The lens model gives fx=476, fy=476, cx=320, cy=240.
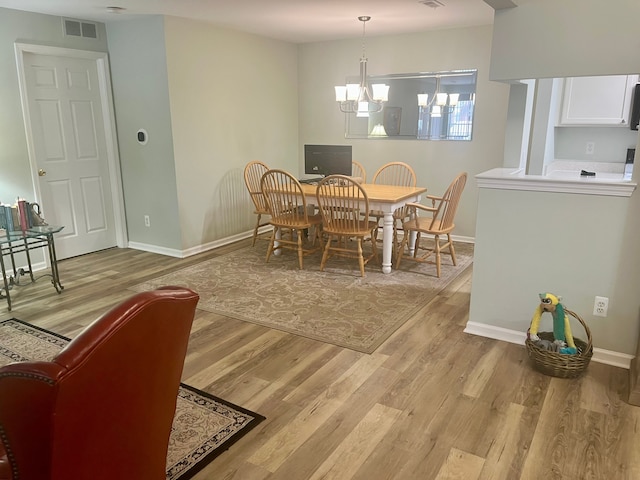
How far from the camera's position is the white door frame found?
14.3ft

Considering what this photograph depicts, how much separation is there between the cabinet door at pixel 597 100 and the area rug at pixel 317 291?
1.70 metres

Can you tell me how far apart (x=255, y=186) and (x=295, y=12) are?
1971 millimetres

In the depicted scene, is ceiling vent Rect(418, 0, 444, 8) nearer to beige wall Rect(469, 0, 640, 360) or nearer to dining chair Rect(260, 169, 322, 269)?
beige wall Rect(469, 0, 640, 360)

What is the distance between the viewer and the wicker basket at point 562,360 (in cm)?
260

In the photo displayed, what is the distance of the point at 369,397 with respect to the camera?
2479mm

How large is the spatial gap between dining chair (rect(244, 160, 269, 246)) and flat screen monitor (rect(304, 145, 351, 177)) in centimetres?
53

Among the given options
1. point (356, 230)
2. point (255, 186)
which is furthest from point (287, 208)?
point (255, 186)

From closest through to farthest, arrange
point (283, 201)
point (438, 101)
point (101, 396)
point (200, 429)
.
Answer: point (101, 396) < point (200, 429) < point (283, 201) < point (438, 101)

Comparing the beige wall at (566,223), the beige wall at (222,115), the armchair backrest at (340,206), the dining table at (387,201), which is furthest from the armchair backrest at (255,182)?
the beige wall at (566,223)

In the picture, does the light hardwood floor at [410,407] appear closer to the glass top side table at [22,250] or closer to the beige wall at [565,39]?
the glass top side table at [22,250]

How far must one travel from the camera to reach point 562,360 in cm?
260

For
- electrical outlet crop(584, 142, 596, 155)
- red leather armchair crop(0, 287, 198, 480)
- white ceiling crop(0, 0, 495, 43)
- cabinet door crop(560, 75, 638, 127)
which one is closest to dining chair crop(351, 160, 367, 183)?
white ceiling crop(0, 0, 495, 43)

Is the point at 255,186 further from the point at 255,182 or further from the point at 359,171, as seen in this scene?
the point at 359,171

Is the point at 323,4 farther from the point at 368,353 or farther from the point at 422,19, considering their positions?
the point at 368,353
